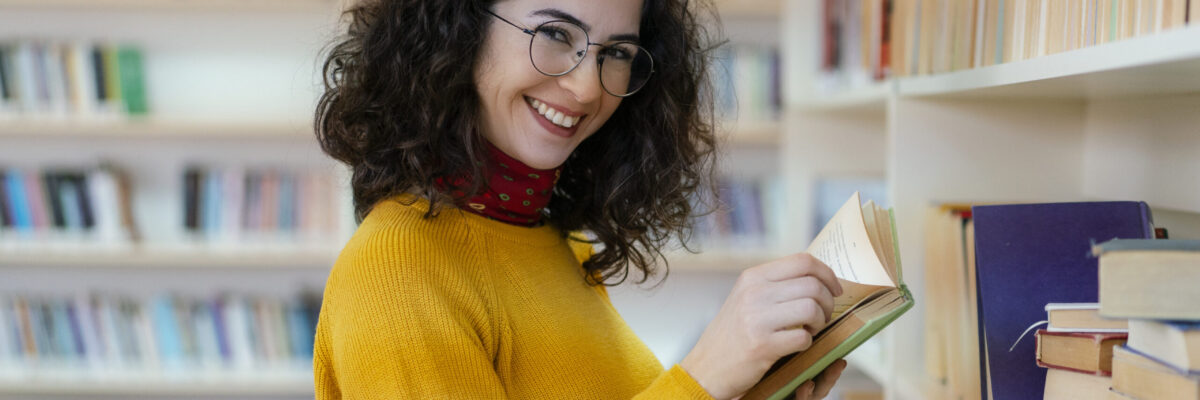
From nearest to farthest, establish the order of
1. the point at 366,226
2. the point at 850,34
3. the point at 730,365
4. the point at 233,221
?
the point at 730,365 → the point at 366,226 → the point at 850,34 → the point at 233,221

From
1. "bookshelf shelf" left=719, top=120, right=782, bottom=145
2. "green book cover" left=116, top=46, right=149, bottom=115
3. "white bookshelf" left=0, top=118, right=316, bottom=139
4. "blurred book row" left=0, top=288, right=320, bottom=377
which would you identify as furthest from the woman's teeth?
"green book cover" left=116, top=46, right=149, bottom=115

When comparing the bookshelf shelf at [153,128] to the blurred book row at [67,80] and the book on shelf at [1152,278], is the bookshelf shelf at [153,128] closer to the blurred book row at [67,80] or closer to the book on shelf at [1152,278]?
the blurred book row at [67,80]

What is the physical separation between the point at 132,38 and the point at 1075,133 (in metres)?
2.77

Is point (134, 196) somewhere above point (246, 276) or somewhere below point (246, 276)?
above

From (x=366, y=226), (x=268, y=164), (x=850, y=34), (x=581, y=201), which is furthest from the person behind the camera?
(x=268, y=164)

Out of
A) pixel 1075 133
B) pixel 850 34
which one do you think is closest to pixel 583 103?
pixel 1075 133

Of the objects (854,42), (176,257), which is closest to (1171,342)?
(854,42)

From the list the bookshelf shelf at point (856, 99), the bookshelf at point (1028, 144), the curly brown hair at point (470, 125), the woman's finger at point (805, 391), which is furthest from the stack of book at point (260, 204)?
the woman's finger at point (805, 391)

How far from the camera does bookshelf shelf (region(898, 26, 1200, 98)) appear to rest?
0.64 meters

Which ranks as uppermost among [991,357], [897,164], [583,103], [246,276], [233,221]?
[583,103]

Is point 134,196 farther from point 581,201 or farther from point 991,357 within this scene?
point 991,357

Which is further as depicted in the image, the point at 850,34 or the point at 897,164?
the point at 850,34

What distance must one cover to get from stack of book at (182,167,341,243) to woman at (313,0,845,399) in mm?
1712

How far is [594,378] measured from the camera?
101 cm
